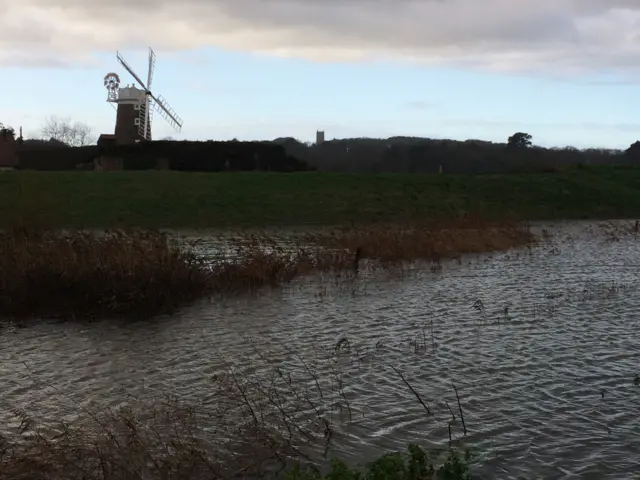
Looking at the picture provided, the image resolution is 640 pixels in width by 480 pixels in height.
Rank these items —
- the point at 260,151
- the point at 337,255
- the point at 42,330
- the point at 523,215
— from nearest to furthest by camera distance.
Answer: the point at 42,330
the point at 337,255
the point at 523,215
the point at 260,151

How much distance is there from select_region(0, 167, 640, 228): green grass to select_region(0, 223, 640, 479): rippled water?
19517 millimetres

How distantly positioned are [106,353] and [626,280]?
1412 centimetres

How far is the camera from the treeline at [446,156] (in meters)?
92.6

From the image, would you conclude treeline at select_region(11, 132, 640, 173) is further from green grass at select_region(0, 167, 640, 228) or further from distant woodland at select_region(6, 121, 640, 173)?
green grass at select_region(0, 167, 640, 228)

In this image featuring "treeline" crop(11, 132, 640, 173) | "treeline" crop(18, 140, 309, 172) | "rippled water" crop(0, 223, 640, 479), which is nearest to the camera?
"rippled water" crop(0, 223, 640, 479)

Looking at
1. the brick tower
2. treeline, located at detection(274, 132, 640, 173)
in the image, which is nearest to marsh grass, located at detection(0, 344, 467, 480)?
the brick tower

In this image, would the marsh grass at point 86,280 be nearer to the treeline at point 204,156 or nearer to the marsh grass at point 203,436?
the marsh grass at point 203,436

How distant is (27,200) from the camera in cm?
2017

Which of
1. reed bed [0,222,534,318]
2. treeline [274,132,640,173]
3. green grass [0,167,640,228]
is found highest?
treeline [274,132,640,173]

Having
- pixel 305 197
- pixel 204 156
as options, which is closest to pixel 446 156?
pixel 204 156

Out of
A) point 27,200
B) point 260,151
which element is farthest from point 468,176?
point 27,200

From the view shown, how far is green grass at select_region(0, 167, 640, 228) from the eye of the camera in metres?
40.5

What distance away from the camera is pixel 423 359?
1175cm

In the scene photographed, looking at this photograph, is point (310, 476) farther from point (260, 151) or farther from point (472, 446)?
point (260, 151)
